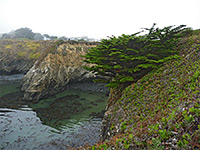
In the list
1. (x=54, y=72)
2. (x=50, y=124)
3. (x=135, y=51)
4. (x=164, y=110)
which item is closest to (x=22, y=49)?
(x=54, y=72)

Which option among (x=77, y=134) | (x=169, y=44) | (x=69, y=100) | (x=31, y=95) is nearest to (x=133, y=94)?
(x=169, y=44)

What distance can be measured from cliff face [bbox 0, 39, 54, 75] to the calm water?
101ft

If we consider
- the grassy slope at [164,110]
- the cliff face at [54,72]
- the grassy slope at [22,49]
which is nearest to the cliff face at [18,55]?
the grassy slope at [22,49]

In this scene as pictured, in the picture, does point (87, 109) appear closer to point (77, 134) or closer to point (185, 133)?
point (77, 134)

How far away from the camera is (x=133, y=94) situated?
37.9 feet

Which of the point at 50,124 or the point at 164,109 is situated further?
the point at 50,124

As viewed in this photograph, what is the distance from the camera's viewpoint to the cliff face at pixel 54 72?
28880 millimetres

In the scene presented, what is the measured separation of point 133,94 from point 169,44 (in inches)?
246

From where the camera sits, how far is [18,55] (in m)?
52.9

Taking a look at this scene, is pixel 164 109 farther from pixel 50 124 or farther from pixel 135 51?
pixel 50 124

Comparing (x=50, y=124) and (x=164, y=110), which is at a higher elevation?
(x=164, y=110)

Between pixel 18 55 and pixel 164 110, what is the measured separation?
5926 cm

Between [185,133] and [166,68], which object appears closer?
[185,133]

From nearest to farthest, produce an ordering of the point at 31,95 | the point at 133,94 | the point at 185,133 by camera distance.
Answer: the point at 185,133 → the point at 133,94 → the point at 31,95
